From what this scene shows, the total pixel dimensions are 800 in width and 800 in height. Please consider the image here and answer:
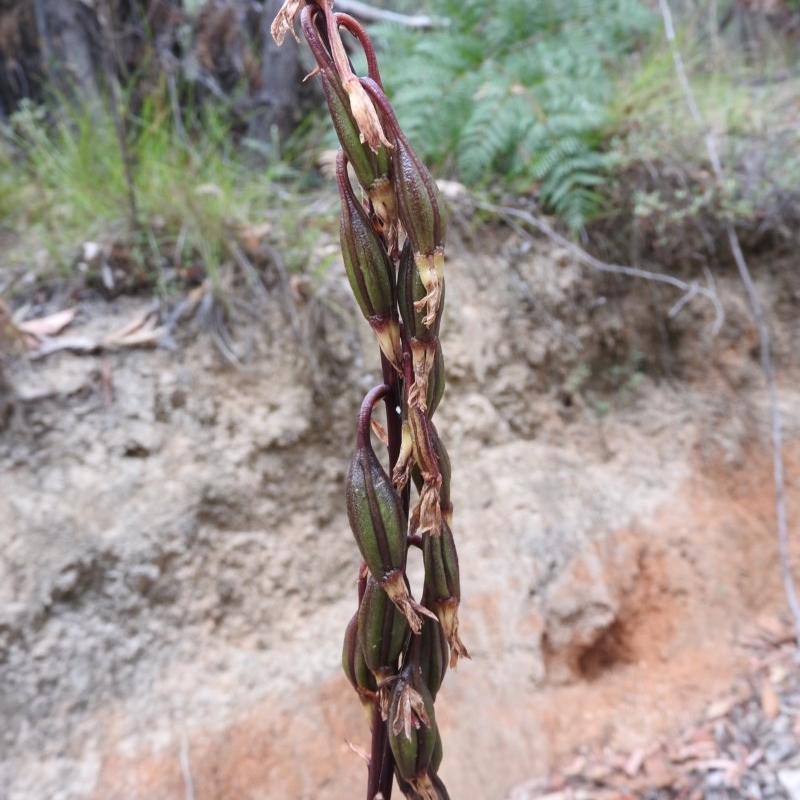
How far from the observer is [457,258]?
179 centimetres

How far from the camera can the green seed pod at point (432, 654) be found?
0.47 meters

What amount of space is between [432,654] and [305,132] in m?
1.95

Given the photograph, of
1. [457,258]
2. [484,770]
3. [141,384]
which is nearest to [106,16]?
[141,384]

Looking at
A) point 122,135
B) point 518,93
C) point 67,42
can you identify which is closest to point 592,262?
point 518,93

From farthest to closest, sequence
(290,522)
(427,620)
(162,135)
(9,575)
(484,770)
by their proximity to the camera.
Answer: (162,135), (290,522), (484,770), (9,575), (427,620)

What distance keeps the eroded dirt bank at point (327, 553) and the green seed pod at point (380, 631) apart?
103 cm

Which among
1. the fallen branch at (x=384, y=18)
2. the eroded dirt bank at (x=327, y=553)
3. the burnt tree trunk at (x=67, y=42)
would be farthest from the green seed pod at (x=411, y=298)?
the fallen branch at (x=384, y=18)

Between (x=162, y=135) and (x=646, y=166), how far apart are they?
138cm

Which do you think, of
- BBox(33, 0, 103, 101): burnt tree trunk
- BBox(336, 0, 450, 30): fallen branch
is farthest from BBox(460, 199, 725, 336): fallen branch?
BBox(33, 0, 103, 101): burnt tree trunk

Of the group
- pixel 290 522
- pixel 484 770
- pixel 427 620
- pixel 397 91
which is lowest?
pixel 484 770

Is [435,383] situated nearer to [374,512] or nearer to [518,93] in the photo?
[374,512]

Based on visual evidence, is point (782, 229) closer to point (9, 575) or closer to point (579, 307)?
point (579, 307)

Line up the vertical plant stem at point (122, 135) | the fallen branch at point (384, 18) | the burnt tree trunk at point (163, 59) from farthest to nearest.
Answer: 1. the fallen branch at point (384, 18)
2. the burnt tree trunk at point (163, 59)
3. the vertical plant stem at point (122, 135)

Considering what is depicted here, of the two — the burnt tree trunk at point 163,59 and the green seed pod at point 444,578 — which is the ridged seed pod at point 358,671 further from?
the burnt tree trunk at point 163,59
